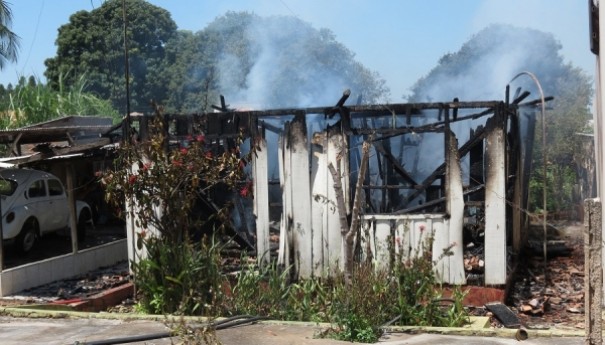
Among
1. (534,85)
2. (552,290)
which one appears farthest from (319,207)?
(534,85)

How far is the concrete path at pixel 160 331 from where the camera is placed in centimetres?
755

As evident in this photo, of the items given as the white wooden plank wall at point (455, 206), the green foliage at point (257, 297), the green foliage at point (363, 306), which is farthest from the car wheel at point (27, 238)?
the green foliage at point (363, 306)

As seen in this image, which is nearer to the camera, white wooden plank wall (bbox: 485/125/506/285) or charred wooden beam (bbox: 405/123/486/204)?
white wooden plank wall (bbox: 485/125/506/285)

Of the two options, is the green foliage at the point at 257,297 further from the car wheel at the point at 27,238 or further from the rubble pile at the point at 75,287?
the car wheel at the point at 27,238

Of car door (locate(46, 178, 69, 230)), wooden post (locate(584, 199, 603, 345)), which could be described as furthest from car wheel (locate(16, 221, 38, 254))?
wooden post (locate(584, 199, 603, 345))

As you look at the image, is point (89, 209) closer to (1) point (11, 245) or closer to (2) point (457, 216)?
(1) point (11, 245)

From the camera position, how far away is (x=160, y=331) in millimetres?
8156

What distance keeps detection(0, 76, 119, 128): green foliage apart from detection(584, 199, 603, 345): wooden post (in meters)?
18.7

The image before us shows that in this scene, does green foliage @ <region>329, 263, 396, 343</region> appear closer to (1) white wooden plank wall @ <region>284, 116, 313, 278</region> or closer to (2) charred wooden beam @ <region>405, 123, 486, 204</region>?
(1) white wooden plank wall @ <region>284, 116, 313, 278</region>

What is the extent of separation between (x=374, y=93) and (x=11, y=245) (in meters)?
15.3

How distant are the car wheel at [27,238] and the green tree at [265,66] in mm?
8464

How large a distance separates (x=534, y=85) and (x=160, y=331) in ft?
55.4

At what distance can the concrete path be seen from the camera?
755 cm

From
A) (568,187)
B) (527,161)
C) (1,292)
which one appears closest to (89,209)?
(1,292)
